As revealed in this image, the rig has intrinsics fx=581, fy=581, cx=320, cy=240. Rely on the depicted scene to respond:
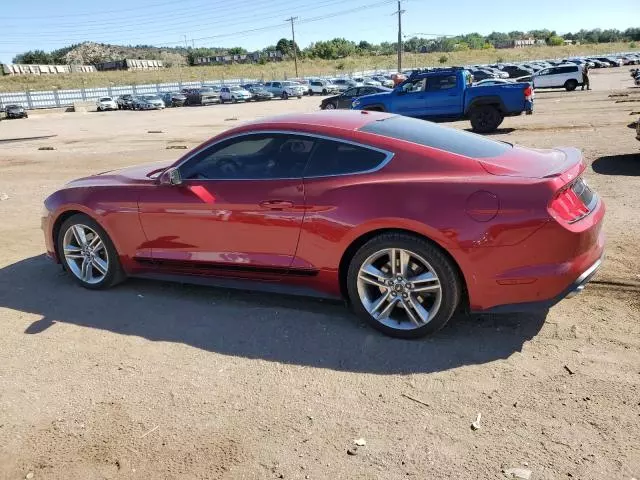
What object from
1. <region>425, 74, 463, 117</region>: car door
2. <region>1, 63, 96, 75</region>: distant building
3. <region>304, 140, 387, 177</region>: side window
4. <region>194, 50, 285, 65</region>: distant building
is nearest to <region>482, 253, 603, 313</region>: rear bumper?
<region>304, 140, 387, 177</region>: side window

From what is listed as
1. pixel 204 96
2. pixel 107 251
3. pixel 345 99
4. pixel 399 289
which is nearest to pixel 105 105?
pixel 204 96

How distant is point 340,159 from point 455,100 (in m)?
14.5

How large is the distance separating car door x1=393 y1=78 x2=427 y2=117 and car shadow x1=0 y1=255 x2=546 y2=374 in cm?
1432

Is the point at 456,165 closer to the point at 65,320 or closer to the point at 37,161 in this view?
the point at 65,320

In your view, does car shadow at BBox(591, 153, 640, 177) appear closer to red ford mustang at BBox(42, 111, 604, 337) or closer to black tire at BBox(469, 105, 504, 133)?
red ford mustang at BBox(42, 111, 604, 337)

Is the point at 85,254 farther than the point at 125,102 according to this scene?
No

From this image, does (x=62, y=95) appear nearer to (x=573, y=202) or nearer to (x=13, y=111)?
(x=13, y=111)

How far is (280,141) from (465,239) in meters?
1.68

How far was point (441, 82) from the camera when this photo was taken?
18.0 metres

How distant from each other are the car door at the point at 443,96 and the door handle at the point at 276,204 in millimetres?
14581

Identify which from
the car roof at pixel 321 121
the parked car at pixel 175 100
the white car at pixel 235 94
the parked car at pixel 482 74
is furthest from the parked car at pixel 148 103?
the car roof at pixel 321 121

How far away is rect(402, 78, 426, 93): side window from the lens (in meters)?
18.3

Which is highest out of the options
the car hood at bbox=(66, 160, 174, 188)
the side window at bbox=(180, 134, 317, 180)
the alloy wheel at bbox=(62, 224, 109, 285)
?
the side window at bbox=(180, 134, 317, 180)

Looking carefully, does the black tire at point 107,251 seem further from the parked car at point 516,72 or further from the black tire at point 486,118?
the parked car at point 516,72
